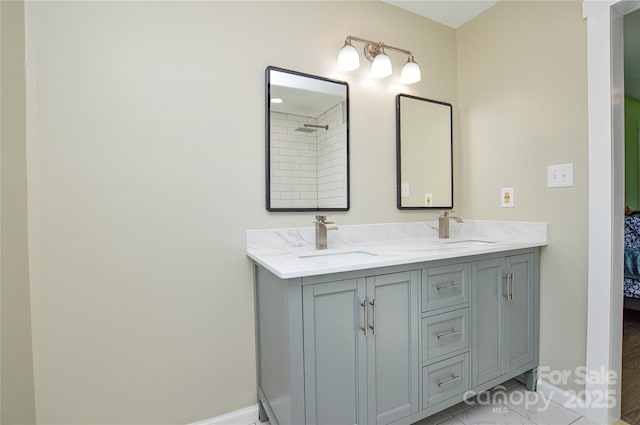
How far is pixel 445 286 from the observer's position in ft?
4.68

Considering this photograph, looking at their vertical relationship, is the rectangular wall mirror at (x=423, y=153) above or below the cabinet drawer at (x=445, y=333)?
above

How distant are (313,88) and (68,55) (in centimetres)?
107

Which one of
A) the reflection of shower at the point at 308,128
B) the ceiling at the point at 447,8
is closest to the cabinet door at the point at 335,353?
the reflection of shower at the point at 308,128

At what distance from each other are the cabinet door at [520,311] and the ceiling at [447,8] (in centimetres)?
161

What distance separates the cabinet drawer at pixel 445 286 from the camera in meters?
1.37

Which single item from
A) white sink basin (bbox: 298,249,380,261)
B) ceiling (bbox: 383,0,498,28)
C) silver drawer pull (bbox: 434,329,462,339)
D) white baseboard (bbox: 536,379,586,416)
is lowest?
white baseboard (bbox: 536,379,586,416)

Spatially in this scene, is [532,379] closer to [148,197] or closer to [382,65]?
[382,65]

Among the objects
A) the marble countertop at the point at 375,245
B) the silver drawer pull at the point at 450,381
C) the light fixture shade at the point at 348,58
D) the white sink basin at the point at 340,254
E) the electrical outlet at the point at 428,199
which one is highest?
the light fixture shade at the point at 348,58

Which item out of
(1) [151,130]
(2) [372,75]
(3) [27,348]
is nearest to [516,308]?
(2) [372,75]

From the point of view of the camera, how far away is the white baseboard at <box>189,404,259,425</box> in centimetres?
146

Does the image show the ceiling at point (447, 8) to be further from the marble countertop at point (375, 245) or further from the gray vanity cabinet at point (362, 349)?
the gray vanity cabinet at point (362, 349)

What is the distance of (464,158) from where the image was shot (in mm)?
2205

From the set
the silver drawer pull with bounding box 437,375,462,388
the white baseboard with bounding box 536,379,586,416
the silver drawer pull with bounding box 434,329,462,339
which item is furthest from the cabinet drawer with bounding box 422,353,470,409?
the white baseboard with bounding box 536,379,586,416

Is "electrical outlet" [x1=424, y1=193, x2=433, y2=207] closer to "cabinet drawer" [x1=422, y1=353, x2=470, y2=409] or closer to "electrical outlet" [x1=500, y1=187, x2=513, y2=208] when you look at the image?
"electrical outlet" [x1=500, y1=187, x2=513, y2=208]
